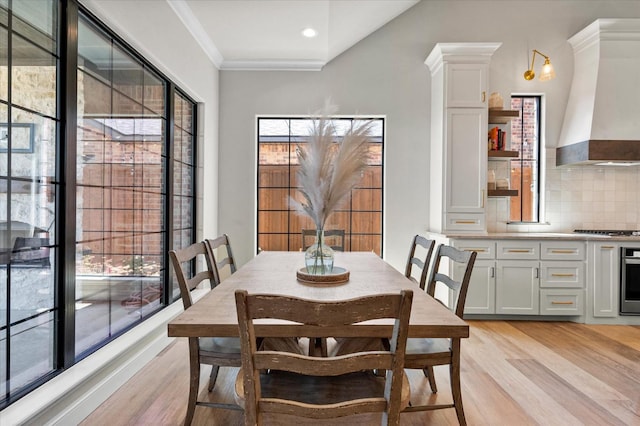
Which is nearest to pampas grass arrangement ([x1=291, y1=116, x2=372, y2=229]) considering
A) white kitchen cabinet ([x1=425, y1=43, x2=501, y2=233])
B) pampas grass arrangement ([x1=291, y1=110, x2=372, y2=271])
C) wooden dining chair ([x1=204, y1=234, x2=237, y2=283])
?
pampas grass arrangement ([x1=291, y1=110, x2=372, y2=271])

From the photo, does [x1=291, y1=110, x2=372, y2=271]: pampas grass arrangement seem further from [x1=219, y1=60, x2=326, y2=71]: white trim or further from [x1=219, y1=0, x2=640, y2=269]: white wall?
[x1=219, y1=60, x2=326, y2=71]: white trim

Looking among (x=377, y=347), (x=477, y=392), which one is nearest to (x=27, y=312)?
(x=377, y=347)

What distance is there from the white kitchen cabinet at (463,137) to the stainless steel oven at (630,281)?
129 cm

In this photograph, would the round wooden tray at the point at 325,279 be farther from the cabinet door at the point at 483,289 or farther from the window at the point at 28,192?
the cabinet door at the point at 483,289

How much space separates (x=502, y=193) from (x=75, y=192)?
3720 millimetres

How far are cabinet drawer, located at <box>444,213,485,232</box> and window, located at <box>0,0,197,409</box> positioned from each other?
268cm

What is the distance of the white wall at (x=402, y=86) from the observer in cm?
416

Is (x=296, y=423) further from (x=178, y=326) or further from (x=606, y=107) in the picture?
(x=606, y=107)

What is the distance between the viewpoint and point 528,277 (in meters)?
3.57

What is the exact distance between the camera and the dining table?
1.19 metres

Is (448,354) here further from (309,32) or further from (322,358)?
(309,32)

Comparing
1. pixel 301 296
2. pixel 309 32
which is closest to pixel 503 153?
Result: pixel 309 32

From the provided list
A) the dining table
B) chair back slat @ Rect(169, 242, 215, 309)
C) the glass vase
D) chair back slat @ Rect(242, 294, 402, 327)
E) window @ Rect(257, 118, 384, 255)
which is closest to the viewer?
chair back slat @ Rect(242, 294, 402, 327)

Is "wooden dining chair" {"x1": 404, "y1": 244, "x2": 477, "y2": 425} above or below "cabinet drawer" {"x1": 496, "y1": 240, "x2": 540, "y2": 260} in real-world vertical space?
below
